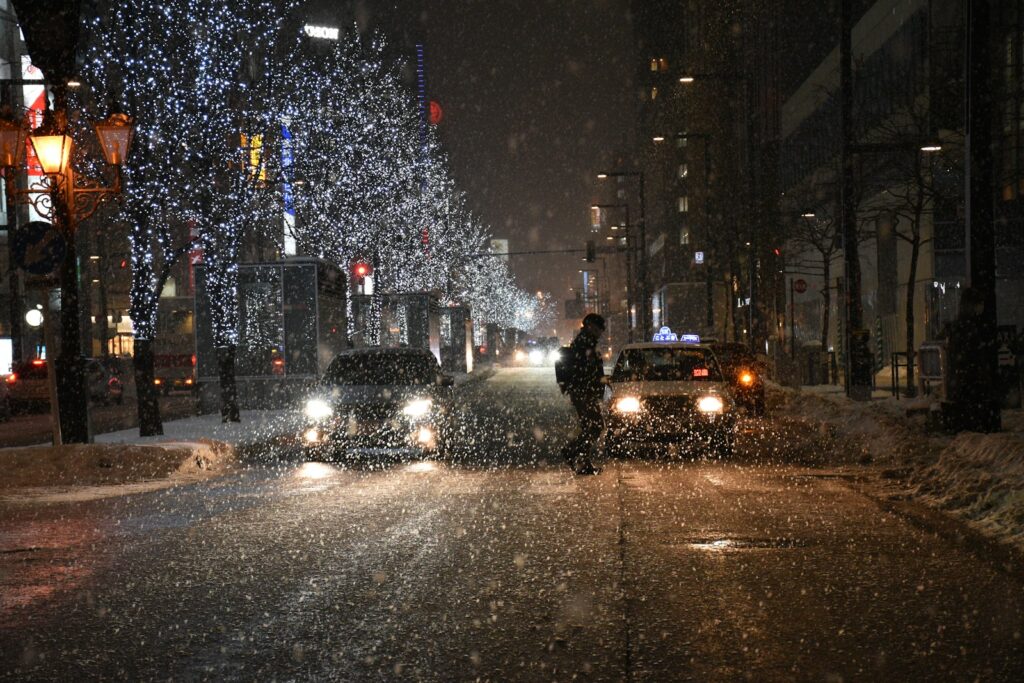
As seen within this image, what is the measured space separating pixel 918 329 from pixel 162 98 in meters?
35.3

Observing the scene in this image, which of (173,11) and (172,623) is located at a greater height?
(173,11)

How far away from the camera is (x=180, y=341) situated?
255ft

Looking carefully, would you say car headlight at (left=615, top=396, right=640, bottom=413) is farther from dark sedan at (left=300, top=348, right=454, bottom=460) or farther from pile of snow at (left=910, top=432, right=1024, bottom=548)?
pile of snow at (left=910, top=432, right=1024, bottom=548)

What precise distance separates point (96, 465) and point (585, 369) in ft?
20.7

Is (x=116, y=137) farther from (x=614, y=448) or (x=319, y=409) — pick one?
(x=614, y=448)

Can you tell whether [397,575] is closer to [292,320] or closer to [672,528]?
[672,528]

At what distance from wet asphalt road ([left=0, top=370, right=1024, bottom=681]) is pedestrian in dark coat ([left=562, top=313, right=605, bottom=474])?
69.3 inches

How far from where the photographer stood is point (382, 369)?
61.8 feet

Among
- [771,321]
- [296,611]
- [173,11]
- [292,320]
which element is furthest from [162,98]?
[771,321]

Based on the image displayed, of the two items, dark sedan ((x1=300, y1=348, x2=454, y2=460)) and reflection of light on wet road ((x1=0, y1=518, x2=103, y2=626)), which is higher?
dark sedan ((x1=300, y1=348, x2=454, y2=460))

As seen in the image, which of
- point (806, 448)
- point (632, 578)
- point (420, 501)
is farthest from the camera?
point (806, 448)

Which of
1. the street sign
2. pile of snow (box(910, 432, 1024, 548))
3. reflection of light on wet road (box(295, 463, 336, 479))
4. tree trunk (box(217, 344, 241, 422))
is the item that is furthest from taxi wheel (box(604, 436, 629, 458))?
tree trunk (box(217, 344, 241, 422))

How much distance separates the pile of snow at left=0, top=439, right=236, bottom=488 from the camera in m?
14.2

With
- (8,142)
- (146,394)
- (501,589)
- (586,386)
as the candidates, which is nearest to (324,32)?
(146,394)
